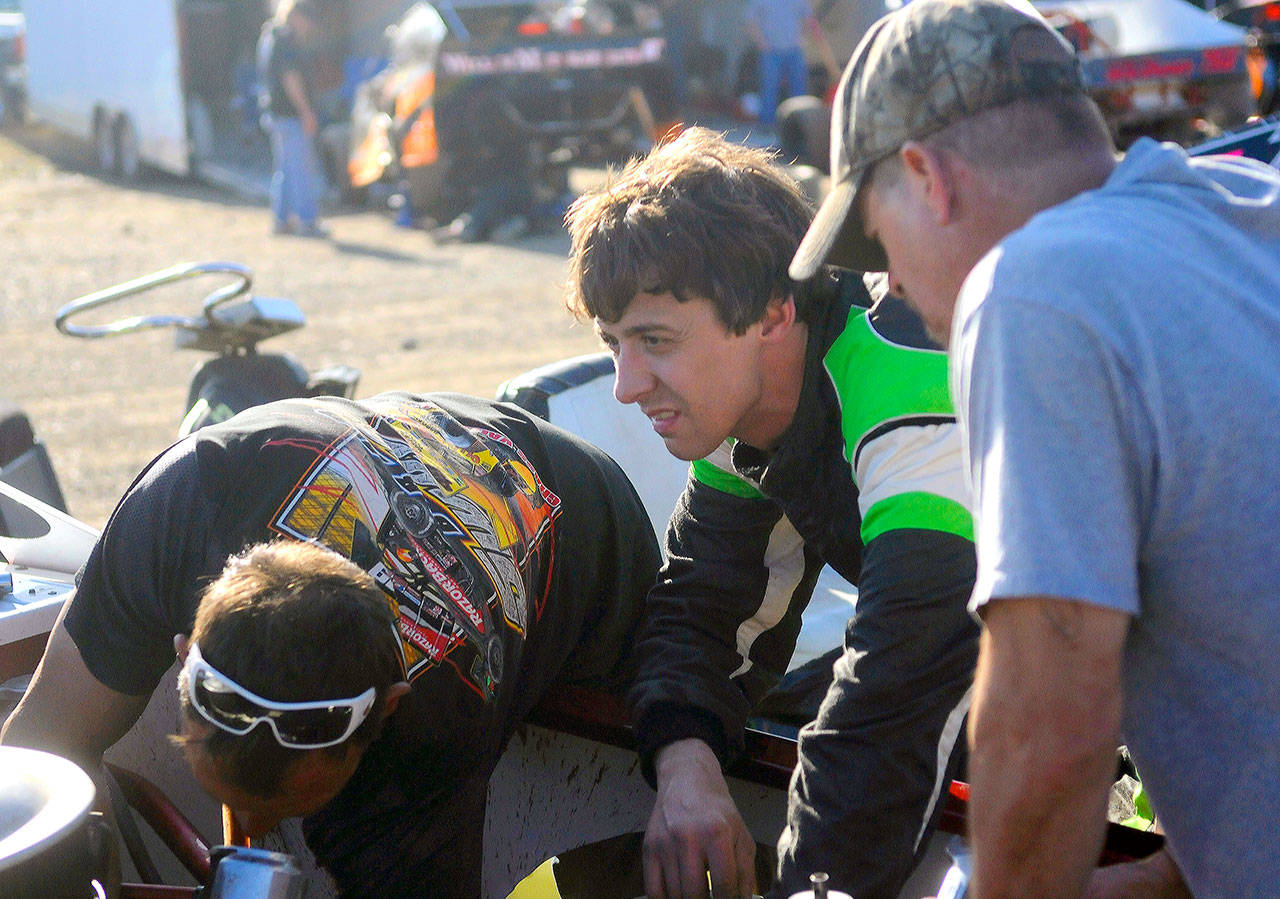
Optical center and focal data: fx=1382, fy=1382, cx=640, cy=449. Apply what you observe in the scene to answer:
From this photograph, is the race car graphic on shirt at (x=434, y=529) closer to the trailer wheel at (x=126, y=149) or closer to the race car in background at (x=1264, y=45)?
the race car in background at (x=1264, y=45)

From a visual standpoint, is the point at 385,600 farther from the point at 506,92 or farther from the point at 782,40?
the point at 782,40

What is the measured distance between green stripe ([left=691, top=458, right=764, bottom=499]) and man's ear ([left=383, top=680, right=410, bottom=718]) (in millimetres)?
678

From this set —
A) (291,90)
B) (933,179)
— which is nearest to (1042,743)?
(933,179)

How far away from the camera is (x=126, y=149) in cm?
1438

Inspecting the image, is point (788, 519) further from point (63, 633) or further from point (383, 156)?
point (383, 156)

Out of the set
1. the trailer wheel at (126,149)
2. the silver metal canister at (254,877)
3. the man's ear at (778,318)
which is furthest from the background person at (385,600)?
the trailer wheel at (126,149)

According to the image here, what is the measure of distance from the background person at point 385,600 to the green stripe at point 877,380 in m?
0.50

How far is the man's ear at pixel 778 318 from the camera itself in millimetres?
1926

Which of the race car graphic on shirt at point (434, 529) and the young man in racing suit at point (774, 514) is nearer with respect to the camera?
the young man in racing suit at point (774, 514)

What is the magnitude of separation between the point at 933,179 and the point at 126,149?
14.6m

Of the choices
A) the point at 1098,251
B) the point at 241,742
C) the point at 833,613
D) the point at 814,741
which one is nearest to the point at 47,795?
the point at 241,742

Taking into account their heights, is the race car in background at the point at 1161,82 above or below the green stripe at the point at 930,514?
below

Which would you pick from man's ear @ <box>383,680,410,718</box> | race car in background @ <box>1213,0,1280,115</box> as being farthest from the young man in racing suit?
race car in background @ <box>1213,0,1280,115</box>

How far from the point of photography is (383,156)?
11430 mm
